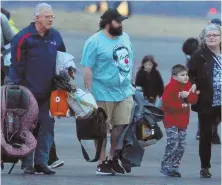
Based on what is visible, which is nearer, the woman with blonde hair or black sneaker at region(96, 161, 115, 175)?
black sneaker at region(96, 161, 115, 175)

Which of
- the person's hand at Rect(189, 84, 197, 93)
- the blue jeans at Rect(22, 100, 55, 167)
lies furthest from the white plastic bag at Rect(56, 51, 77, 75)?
the person's hand at Rect(189, 84, 197, 93)

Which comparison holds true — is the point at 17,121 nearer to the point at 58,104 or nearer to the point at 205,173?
the point at 58,104

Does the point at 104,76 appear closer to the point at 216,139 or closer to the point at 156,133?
the point at 156,133

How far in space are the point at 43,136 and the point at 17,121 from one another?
65 cm

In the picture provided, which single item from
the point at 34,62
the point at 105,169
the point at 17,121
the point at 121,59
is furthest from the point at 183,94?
the point at 17,121

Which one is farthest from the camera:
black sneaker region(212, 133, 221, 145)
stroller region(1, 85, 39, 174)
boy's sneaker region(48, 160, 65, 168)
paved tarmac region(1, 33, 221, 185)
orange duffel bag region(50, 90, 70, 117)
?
black sneaker region(212, 133, 221, 145)

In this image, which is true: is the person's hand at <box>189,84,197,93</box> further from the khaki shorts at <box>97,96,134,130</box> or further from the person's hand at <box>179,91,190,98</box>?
the khaki shorts at <box>97,96,134,130</box>

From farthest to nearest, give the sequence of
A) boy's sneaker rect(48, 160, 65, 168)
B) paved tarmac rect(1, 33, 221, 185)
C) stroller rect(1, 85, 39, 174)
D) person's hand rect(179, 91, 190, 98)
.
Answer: boy's sneaker rect(48, 160, 65, 168)
person's hand rect(179, 91, 190, 98)
paved tarmac rect(1, 33, 221, 185)
stroller rect(1, 85, 39, 174)

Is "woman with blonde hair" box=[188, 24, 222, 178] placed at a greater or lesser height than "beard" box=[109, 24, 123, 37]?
lesser

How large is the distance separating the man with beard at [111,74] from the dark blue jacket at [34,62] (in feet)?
1.74

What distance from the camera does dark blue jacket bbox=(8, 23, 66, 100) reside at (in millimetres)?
12008

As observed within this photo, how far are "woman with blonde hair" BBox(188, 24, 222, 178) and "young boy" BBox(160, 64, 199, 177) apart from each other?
0.12m

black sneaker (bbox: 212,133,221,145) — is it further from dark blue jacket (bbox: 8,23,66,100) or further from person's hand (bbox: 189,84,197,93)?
dark blue jacket (bbox: 8,23,66,100)

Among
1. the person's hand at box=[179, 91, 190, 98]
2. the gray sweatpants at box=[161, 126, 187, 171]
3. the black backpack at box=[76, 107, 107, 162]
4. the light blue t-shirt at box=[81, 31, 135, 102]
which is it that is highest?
the light blue t-shirt at box=[81, 31, 135, 102]
